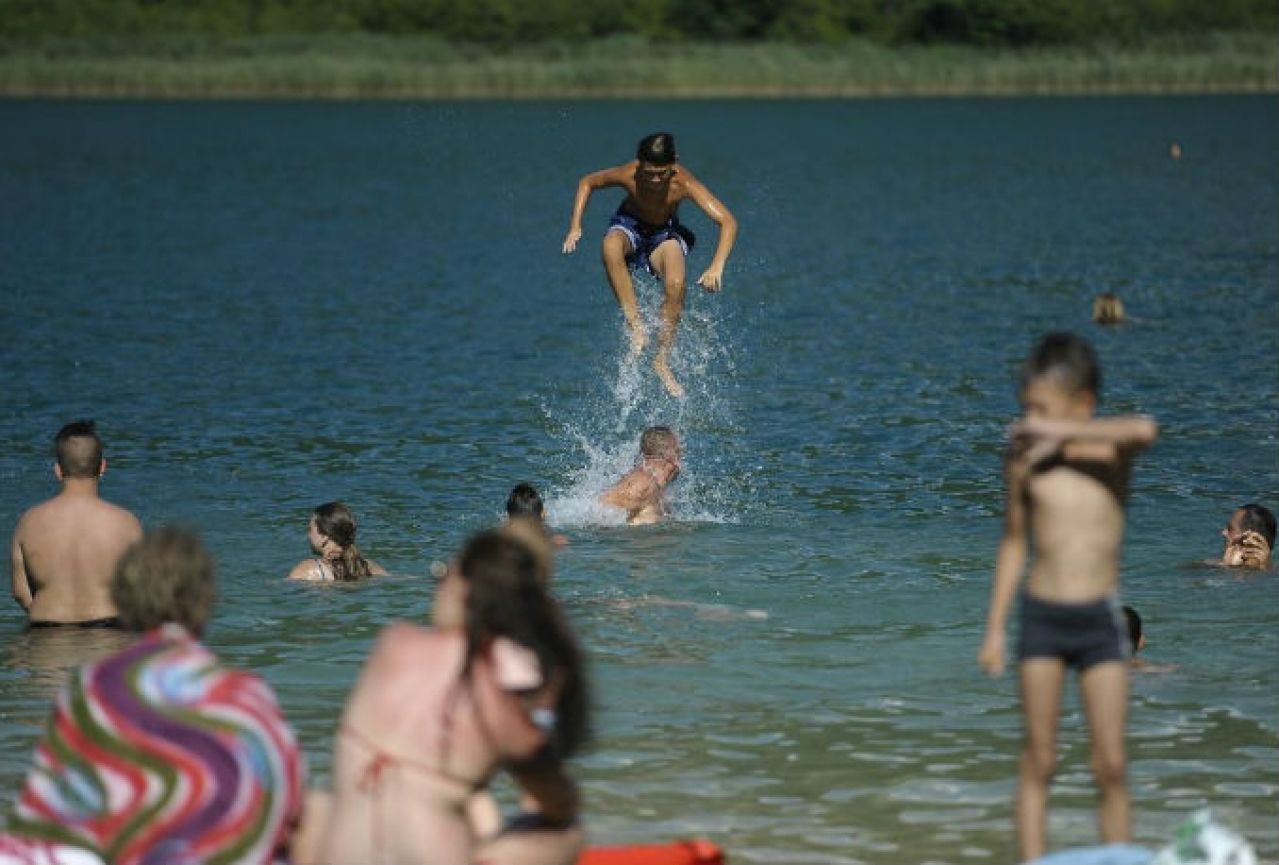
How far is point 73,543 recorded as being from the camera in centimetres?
1141

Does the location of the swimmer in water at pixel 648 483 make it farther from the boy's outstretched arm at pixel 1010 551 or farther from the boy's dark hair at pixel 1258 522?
the boy's outstretched arm at pixel 1010 551

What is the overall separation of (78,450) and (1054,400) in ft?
19.1

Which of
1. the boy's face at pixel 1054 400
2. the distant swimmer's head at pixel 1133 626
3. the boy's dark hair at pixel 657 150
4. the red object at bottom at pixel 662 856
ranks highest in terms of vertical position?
the boy's dark hair at pixel 657 150

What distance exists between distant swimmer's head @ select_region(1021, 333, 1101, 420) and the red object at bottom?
187 cm

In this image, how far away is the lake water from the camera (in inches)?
397

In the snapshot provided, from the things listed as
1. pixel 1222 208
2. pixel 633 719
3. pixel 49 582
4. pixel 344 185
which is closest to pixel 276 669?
pixel 49 582

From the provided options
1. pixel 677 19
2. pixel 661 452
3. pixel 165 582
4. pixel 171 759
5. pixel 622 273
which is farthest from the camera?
pixel 677 19

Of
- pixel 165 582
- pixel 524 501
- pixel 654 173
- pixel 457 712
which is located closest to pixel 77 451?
pixel 524 501

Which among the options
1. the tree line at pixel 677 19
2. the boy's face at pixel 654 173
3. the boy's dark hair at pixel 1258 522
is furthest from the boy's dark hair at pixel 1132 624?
the tree line at pixel 677 19

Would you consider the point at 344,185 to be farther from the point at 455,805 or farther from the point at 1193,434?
the point at 455,805

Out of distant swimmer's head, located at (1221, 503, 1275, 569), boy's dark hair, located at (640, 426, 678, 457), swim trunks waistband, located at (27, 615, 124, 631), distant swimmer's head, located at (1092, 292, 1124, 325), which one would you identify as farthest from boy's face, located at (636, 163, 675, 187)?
distant swimmer's head, located at (1092, 292, 1124, 325)

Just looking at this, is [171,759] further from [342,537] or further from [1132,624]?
[342,537]

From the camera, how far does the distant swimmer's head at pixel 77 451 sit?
11289 mm

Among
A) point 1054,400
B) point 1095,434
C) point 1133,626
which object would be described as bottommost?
point 1133,626
